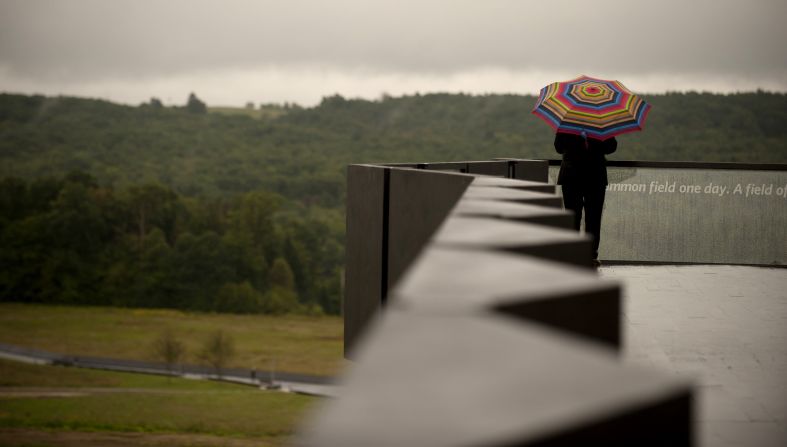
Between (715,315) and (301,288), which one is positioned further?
(301,288)

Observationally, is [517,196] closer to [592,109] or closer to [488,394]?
[488,394]

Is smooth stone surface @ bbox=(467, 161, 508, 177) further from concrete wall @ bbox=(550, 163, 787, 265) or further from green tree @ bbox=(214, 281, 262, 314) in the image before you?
green tree @ bbox=(214, 281, 262, 314)

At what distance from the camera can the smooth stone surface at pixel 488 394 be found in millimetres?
1629

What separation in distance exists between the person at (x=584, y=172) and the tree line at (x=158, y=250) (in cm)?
11738

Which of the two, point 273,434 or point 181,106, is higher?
point 181,106

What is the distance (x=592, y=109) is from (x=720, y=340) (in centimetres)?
480

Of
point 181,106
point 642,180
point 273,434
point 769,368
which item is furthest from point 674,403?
point 181,106

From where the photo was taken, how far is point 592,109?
13.3m

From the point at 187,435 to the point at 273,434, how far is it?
843 centimetres

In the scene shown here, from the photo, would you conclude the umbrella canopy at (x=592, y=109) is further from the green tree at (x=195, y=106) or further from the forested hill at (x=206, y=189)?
the green tree at (x=195, y=106)

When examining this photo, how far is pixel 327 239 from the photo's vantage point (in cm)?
13525

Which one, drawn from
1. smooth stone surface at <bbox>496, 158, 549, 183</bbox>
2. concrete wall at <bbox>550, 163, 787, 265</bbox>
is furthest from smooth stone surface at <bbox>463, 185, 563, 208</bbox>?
concrete wall at <bbox>550, 163, 787, 265</bbox>

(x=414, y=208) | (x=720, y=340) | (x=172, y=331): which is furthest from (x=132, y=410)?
(x=720, y=340)

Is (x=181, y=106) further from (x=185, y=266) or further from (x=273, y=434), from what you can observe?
(x=273, y=434)
